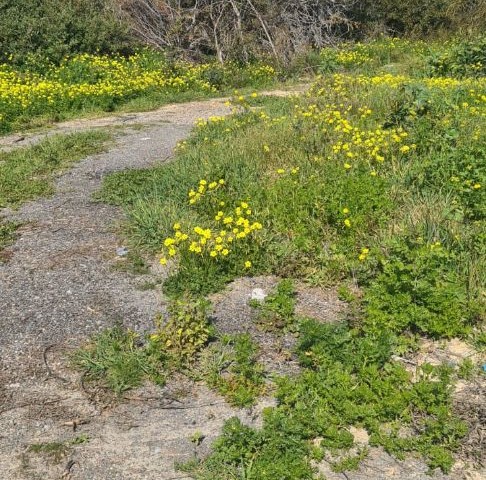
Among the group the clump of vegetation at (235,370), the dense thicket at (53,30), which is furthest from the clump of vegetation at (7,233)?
the dense thicket at (53,30)

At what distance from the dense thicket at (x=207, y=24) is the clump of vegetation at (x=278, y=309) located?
11323 mm

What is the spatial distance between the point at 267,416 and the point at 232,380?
1.46ft

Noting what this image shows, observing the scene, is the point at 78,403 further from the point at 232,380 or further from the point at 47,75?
the point at 47,75

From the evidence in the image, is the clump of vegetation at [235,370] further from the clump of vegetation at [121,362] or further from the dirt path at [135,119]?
the dirt path at [135,119]

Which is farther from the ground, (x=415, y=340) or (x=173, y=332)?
(x=173, y=332)

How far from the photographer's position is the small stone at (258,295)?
474 centimetres

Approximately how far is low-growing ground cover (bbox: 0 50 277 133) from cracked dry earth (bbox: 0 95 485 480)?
16.6 ft

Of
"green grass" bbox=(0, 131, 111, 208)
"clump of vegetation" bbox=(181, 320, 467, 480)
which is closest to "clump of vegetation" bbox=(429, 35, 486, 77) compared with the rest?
"green grass" bbox=(0, 131, 111, 208)

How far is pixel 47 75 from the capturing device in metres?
13.3

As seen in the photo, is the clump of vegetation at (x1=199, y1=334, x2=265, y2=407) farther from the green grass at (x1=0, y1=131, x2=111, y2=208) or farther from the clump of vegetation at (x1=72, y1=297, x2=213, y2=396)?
the green grass at (x1=0, y1=131, x2=111, y2=208)

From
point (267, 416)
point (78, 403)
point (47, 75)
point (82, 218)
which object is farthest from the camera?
point (47, 75)

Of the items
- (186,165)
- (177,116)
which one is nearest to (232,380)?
(186,165)

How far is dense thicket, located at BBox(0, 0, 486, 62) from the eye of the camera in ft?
46.8

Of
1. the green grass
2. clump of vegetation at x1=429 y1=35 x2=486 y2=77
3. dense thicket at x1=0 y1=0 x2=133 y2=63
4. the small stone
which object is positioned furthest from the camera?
dense thicket at x1=0 y1=0 x2=133 y2=63
